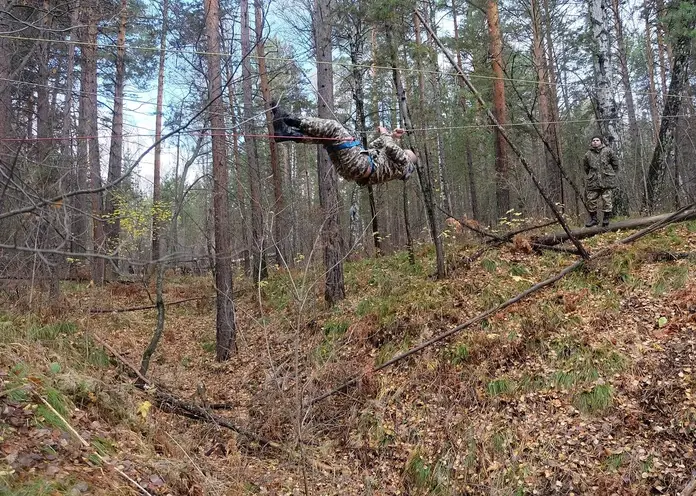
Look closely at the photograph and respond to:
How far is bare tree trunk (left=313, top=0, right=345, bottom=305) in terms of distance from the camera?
8695mm

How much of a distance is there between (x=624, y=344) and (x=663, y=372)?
592 mm

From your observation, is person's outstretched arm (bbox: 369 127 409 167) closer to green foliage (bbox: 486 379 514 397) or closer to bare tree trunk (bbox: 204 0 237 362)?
green foliage (bbox: 486 379 514 397)

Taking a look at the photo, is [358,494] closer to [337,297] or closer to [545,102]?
[337,297]

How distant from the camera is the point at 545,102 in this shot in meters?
14.1

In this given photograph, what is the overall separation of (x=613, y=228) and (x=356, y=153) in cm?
Answer: 539

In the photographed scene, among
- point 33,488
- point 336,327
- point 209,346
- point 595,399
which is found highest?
point 336,327

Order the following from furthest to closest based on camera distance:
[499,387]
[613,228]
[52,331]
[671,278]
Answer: [613,228]
[52,331]
[671,278]
[499,387]

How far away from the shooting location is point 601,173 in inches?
322

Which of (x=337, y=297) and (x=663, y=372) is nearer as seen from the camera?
(x=663, y=372)

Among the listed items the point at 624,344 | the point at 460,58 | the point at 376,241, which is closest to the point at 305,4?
the point at 460,58

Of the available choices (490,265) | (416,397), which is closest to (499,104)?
(490,265)

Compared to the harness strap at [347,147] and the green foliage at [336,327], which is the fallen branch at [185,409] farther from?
the harness strap at [347,147]

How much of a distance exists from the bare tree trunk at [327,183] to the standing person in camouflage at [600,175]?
15.5 feet

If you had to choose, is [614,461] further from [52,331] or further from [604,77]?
[604,77]
